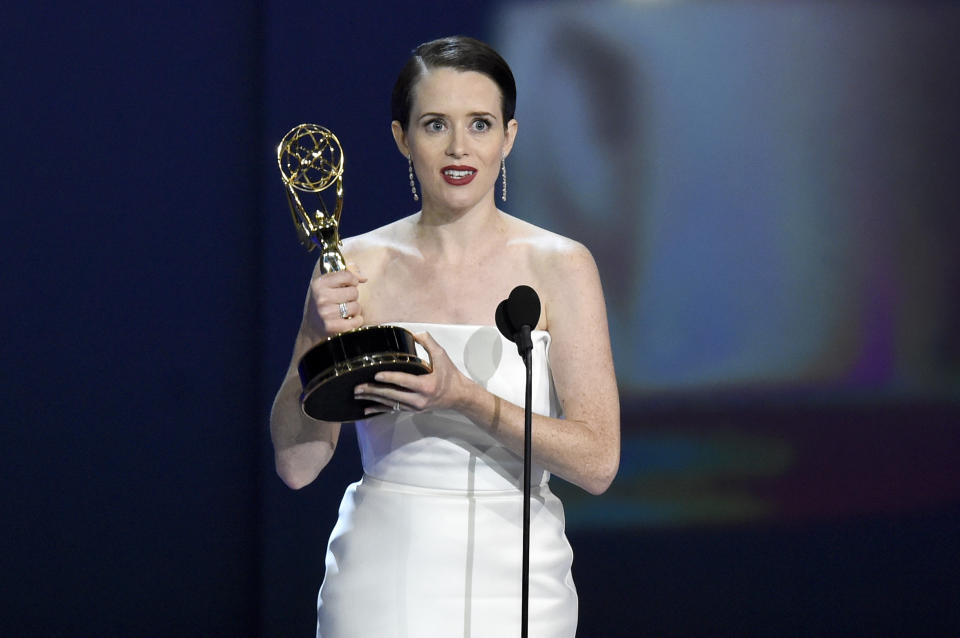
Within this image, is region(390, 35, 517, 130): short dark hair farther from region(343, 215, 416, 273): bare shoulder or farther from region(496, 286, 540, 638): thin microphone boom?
region(496, 286, 540, 638): thin microphone boom

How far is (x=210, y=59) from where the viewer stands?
139 inches

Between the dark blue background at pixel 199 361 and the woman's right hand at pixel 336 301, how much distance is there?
1.89 metres

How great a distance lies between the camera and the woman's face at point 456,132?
1898mm

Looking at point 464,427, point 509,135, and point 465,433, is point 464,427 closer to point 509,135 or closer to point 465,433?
point 465,433

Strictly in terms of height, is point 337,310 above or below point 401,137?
below

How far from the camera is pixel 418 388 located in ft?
5.10

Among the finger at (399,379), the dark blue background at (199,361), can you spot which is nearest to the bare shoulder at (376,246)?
the finger at (399,379)

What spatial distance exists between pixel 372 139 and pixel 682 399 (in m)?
1.29

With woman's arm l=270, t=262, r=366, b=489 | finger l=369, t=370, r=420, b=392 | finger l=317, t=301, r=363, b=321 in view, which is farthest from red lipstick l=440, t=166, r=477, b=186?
finger l=369, t=370, r=420, b=392

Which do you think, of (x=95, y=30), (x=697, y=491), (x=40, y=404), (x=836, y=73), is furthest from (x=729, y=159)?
(x=40, y=404)

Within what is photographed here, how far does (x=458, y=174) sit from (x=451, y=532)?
24.7 inches

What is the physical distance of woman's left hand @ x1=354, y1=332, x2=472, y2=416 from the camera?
5.07 feet

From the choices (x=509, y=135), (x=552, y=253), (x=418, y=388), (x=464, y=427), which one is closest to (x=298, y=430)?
(x=464, y=427)

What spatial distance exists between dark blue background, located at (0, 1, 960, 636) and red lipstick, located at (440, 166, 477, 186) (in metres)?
1.62
